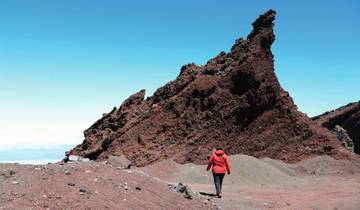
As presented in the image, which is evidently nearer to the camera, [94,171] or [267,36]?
[94,171]

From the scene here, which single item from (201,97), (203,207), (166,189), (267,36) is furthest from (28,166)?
(267,36)

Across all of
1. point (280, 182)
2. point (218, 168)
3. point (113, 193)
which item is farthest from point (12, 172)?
point (280, 182)

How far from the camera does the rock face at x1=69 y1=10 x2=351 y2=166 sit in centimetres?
3722

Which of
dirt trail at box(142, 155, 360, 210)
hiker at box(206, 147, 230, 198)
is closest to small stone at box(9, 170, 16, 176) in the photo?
dirt trail at box(142, 155, 360, 210)

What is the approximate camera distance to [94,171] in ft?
44.5

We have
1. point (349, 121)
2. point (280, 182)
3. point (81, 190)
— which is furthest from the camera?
point (349, 121)

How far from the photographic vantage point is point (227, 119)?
4056 cm

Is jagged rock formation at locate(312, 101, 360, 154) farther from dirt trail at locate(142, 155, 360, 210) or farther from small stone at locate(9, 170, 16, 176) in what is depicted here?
small stone at locate(9, 170, 16, 176)

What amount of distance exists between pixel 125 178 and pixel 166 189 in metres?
1.38

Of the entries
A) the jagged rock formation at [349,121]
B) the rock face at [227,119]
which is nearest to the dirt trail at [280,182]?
the rock face at [227,119]

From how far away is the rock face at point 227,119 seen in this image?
3722 centimetres

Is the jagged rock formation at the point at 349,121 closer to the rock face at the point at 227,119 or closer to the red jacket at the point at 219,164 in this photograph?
the rock face at the point at 227,119

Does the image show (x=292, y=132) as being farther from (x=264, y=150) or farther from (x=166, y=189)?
(x=166, y=189)

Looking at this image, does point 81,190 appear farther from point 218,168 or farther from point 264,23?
point 264,23
